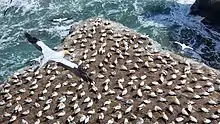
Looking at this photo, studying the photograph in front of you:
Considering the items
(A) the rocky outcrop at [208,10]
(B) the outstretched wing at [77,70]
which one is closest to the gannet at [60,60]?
(B) the outstretched wing at [77,70]

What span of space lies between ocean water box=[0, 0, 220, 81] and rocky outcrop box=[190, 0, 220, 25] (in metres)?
0.36

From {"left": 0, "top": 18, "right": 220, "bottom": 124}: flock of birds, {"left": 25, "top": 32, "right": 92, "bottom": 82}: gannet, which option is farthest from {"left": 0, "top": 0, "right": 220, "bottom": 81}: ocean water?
{"left": 0, "top": 18, "right": 220, "bottom": 124}: flock of birds

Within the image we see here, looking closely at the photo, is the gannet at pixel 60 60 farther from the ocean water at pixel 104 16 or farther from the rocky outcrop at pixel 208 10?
the rocky outcrop at pixel 208 10

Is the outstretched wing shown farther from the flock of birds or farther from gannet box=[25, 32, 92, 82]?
the flock of birds

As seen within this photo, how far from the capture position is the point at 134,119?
1087 cm

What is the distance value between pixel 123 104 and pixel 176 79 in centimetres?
192

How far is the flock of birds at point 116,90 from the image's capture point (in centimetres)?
1105

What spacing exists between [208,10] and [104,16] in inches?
204

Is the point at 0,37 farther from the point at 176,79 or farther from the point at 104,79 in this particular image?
the point at 176,79

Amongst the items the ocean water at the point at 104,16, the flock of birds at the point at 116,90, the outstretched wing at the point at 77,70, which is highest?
the outstretched wing at the point at 77,70

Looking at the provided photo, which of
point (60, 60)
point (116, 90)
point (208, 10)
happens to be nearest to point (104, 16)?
point (208, 10)

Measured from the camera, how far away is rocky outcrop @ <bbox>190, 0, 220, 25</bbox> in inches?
766

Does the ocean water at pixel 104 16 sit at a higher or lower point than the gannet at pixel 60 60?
lower

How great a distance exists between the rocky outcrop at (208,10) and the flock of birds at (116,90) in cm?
634
